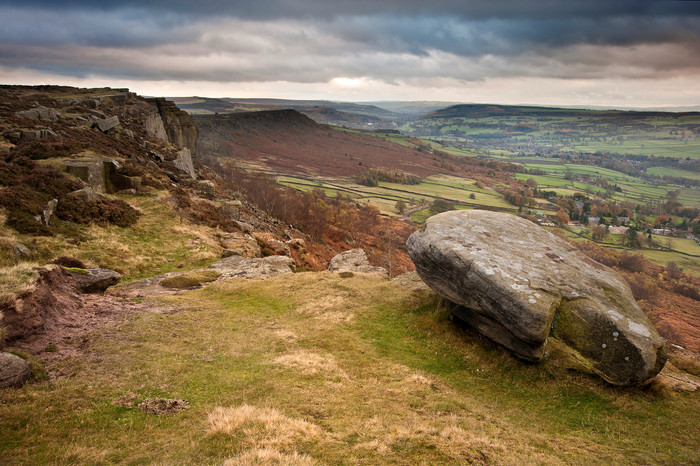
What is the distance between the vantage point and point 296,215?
65.6 m

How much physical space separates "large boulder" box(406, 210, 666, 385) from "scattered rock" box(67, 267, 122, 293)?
15.2 metres

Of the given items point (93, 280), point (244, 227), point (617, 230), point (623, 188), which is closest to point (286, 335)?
point (93, 280)

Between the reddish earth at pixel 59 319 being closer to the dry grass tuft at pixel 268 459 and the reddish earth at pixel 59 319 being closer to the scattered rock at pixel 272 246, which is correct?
the dry grass tuft at pixel 268 459

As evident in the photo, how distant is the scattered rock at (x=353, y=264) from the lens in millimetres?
28756

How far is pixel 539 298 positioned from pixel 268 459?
1076 centimetres

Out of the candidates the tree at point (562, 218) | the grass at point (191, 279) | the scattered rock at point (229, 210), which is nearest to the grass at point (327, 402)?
the grass at point (191, 279)

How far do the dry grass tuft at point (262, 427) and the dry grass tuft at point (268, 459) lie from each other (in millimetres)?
404

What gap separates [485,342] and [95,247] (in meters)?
25.1

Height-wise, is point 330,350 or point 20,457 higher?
point 20,457

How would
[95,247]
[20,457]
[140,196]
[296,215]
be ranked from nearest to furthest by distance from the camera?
[20,457], [95,247], [140,196], [296,215]

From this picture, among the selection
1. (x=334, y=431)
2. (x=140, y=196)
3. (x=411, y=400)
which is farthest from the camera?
(x=140, y=196)

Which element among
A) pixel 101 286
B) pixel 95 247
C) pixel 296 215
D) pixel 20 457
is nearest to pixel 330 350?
pixel 20 457

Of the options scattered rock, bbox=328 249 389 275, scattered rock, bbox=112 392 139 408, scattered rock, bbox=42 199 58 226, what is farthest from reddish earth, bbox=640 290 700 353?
scattered rock, bbox=42 199 58 226

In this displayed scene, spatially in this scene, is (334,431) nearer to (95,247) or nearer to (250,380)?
(250,380)
